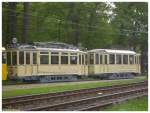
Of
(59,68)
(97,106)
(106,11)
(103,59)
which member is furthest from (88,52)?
(97,106)

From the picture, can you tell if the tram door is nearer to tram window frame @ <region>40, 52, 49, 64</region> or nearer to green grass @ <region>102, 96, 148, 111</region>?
tram window frame @ <region>40, 52, 49, 64</region>

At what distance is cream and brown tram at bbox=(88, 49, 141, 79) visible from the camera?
110ft

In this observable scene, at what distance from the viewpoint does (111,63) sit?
34344mm

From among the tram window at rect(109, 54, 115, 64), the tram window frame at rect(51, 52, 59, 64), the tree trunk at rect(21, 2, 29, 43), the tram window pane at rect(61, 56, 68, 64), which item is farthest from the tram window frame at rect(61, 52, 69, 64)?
the tram window at rect(109, 54, 115, 64)

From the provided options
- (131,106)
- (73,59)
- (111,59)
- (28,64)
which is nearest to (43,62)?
(28,64)

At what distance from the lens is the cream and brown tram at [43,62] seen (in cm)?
2727

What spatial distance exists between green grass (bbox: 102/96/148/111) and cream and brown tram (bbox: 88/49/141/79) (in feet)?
53.6

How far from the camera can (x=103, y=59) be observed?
3384 centimetres

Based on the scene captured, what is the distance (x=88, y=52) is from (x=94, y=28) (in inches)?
212

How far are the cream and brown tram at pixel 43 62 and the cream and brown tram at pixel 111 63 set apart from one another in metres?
2.76

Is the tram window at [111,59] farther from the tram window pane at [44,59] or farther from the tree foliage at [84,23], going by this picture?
the tram window pane at [44,59]

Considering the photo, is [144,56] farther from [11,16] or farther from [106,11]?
[11,16]

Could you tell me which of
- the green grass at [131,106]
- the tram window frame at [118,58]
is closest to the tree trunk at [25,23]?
the tram window frame at [118,58]

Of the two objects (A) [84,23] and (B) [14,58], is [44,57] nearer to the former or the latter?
(B) [14,58]
